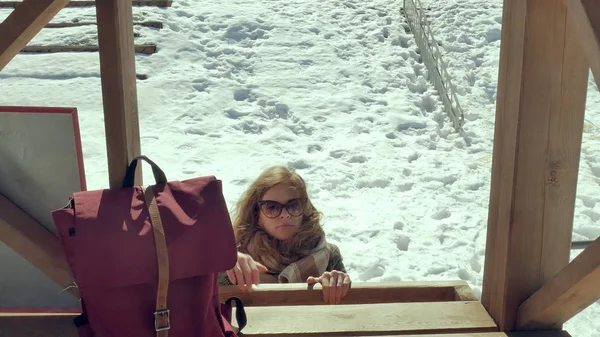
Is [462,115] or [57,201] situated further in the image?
[462,115]

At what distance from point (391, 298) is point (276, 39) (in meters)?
6.15

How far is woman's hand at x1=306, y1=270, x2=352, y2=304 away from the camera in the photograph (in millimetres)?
2592

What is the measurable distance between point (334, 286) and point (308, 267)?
0.31 m

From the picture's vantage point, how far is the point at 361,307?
246 centimetres

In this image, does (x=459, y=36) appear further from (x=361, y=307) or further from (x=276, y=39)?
(x=361, y=307)

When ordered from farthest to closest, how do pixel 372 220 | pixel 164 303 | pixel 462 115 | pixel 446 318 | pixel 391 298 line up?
1. pixel 462 115
2. pixel 372 220
3. pixel 391 298
4. pixel 446 318
5. pixel 164 303

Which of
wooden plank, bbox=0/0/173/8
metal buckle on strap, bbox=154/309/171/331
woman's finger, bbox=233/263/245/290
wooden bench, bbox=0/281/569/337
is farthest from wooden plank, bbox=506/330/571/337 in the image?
wooden plank, bbox=0/0/173/8

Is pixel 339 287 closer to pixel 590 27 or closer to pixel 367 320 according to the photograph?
pixel 367 320

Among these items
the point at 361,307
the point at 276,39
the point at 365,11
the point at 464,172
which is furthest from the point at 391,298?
the point at 365,11

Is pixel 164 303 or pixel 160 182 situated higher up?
pixel 160 182

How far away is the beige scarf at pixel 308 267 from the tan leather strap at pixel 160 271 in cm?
89

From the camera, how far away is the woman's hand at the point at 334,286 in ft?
8.50

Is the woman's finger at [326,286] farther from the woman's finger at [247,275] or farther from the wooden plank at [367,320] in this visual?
the woman's finger at [247,275]

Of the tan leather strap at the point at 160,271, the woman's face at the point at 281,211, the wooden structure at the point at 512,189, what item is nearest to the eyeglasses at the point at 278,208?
the woman's face at the point at 281,211
